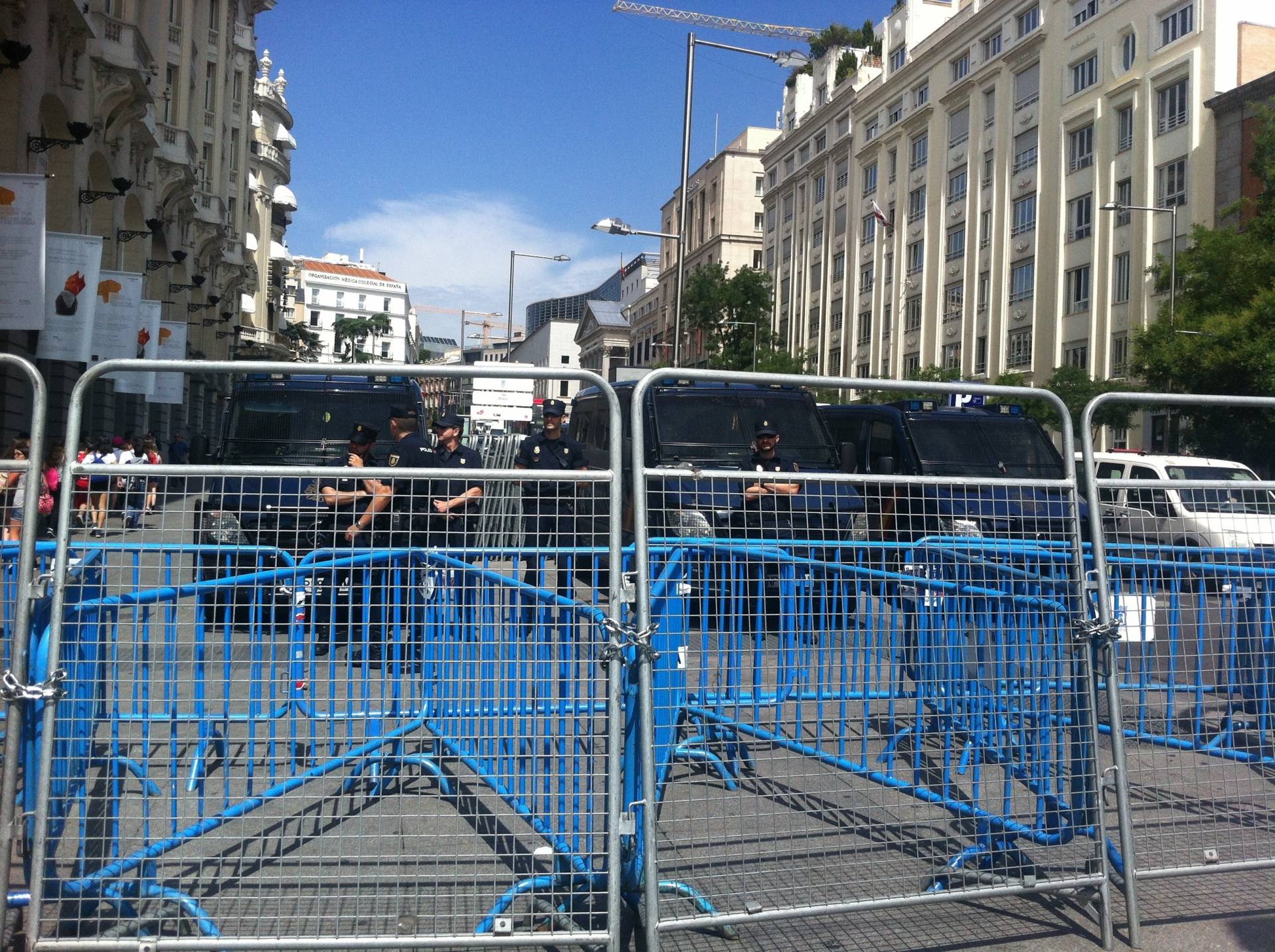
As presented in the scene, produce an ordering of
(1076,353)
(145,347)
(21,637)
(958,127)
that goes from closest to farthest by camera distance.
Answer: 1. (21,637)
2. (145,347)
3. (1076,353)
4. (958,127)

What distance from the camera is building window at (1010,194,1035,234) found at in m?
43.8

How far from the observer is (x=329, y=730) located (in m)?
4.18

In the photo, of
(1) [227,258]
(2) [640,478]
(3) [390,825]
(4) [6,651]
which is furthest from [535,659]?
(1) [227,258]

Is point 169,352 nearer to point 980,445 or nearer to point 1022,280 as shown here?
point 980,445

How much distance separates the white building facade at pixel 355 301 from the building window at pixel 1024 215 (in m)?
104

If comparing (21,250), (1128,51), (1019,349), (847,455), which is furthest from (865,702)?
(1019,349)

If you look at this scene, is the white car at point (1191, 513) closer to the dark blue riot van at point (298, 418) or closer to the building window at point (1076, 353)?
the dark blue riot van at point (298, 418)

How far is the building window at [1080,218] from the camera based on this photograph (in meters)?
40.2

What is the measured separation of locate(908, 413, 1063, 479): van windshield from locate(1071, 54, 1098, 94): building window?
104ft

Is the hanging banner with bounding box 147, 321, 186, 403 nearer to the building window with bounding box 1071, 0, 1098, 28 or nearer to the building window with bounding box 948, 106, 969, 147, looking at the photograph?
the building window with bounding box 1071, 0, 1098, 28

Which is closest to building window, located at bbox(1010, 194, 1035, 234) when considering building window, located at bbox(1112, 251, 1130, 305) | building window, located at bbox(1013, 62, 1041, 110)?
building window, located at bbox(1013, 62, 1041, 110)

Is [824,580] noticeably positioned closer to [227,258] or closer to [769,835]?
[769,835]

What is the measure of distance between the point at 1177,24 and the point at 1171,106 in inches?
105

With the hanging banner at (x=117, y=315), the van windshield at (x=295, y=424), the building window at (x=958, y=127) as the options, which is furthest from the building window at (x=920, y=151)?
the van windshield at (x=295, y=424)
